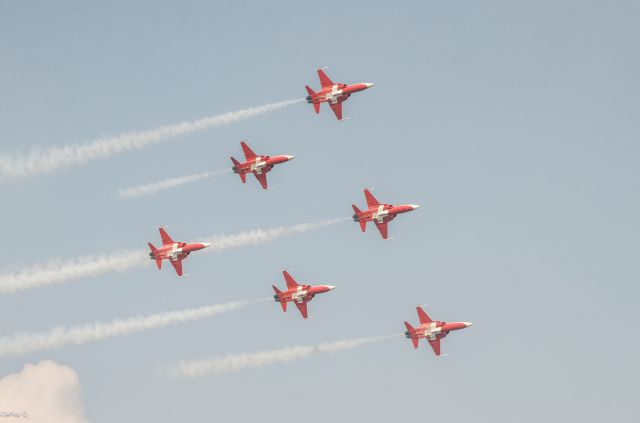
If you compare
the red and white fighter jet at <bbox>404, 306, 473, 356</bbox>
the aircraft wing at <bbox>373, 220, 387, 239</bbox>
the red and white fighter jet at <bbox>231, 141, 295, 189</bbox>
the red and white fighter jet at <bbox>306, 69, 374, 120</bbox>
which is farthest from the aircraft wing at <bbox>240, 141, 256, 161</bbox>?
the red and white fighter jet at <bbox>404, 306, 473, 356</bbox>

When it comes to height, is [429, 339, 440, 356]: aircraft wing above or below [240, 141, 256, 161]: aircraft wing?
below

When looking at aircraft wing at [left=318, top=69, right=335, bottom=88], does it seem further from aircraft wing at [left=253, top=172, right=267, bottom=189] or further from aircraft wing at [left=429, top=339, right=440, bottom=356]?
aircraft wing at [left=429, top=339, right=440, bottom=356]

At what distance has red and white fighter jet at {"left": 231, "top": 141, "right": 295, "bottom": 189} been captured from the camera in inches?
6885

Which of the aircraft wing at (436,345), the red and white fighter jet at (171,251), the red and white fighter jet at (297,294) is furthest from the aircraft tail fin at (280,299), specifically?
the aircraft wing at (436,345)

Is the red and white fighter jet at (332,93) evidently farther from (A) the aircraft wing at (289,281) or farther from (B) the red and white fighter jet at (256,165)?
(A) the aircraft wing at (289,281)

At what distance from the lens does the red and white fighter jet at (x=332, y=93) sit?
578ft

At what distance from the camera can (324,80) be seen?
178750 millimetres

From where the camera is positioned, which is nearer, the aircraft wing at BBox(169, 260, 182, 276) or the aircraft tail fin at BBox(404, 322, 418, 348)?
the aircraft wing at BBox(169, 260, 182, 276)

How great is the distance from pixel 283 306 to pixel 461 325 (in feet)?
107

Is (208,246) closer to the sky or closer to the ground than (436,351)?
closer to the sky

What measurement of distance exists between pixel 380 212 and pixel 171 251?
3531 centimetres

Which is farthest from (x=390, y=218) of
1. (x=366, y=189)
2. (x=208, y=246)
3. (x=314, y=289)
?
(x=208, y=246)

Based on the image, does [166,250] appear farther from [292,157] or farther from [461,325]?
[461,325]

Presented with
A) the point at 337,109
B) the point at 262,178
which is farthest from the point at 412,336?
the point at 337,109
